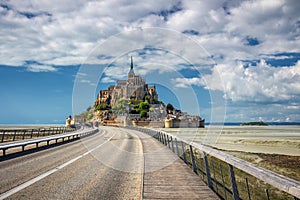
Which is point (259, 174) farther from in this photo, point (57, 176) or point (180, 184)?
point (57, 176)

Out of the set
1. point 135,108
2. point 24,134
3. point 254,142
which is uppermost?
point 135,108

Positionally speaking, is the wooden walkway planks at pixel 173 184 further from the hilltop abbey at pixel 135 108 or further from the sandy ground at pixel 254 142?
the hilltop abbey at pixel 135 108

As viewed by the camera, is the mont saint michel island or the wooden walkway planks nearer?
the wooden walkway planks

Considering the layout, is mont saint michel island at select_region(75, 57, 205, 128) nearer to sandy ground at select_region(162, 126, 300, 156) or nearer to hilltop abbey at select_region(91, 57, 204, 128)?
hilltop abbey at select_region(91, 57, 204, 128)

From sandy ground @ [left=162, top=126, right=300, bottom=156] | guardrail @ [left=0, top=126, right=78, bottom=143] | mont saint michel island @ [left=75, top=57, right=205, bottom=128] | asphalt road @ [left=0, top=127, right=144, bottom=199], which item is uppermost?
mont saint michel island @ [left=75, top=57, right=205, bottom=128]

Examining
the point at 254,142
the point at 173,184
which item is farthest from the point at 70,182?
the point at 254,142

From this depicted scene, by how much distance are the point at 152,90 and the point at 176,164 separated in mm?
187559

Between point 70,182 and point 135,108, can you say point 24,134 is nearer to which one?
point 70,182

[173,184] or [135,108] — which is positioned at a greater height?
[135,108]

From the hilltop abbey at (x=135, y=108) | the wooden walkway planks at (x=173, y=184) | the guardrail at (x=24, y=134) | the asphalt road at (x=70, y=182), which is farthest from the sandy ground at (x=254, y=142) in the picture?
the hilltop abbey at (x=135, y=108)

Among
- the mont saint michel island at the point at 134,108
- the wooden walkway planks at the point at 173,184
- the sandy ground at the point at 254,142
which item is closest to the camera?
the wooden walkway planks at the point at 173,184

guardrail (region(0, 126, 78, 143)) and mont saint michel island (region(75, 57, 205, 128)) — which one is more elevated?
mont saint michel island (region(75, 57, 205, 128))

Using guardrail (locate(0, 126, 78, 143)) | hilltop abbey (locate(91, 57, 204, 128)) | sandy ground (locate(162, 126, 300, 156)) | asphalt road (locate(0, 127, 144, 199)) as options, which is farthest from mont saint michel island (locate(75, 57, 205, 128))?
asphalt road (locate(0, 127, 144, 199))

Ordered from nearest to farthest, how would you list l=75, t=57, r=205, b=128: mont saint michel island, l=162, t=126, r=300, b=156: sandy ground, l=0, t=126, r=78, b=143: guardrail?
l=0, t=126, r=78, b=143: guardrail
l=162, t=126, r=300, b=156: sandy ground
l=75, t=57, r=205, b=128: mont saint michel island
